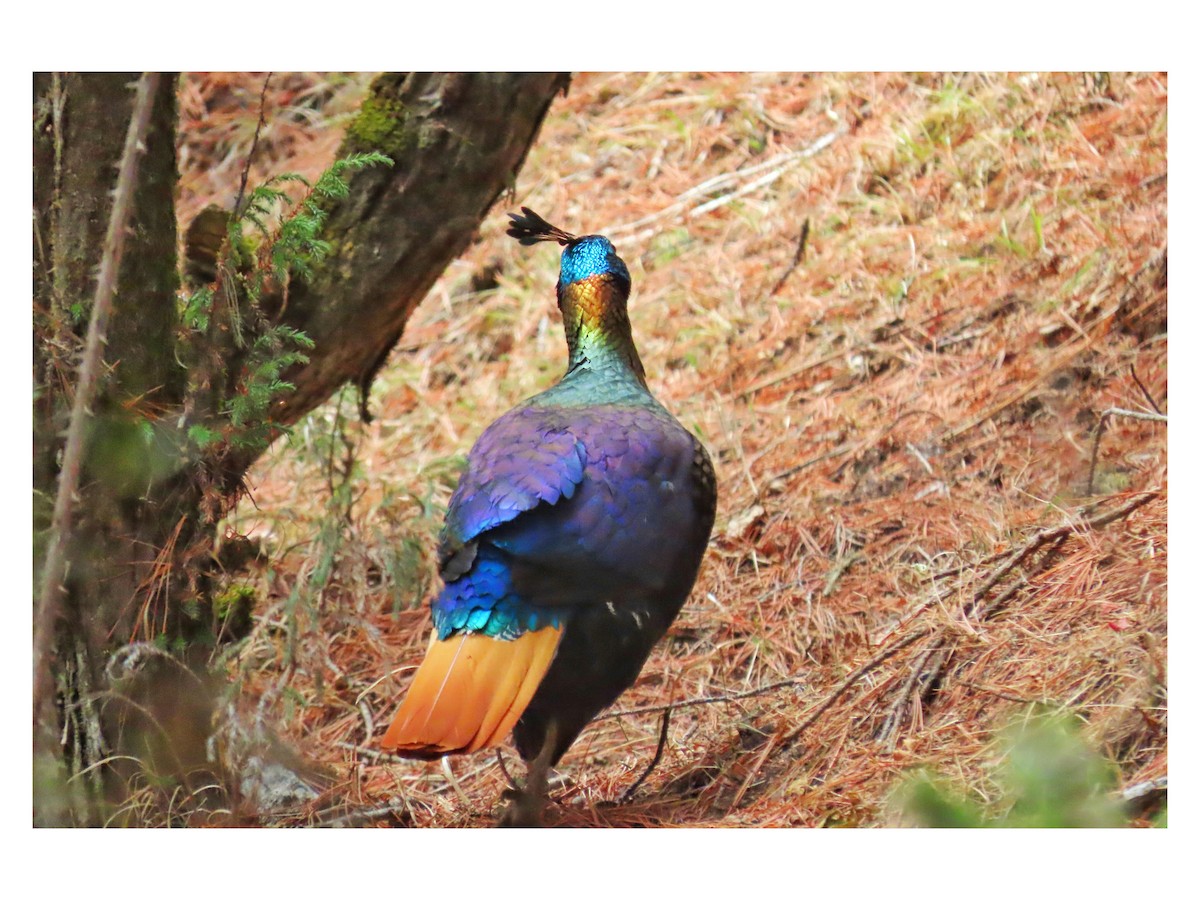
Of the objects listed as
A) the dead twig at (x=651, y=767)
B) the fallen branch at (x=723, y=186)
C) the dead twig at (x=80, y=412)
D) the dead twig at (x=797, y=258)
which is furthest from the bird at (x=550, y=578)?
the fallen branch at (x=723, y=186)

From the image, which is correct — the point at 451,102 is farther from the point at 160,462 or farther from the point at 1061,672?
the point at 1061,672

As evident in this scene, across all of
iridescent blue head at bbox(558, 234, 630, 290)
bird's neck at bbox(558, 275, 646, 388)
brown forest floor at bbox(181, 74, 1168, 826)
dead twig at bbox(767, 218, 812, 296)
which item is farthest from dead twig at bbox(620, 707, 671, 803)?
dead twig at bbox(767, 218, 812, 296)

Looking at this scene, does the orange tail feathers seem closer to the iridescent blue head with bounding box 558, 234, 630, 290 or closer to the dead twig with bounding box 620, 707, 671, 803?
the dead twig with bounding box 620, 707, 671, 803

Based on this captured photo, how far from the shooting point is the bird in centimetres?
204

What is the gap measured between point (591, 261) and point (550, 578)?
2.55 ft

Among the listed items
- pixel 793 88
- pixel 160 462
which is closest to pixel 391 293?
pixel 160 462

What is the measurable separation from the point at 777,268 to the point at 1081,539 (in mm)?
1580

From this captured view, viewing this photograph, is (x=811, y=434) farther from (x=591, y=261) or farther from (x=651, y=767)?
(x=651, y=767)

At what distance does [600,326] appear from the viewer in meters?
2.62

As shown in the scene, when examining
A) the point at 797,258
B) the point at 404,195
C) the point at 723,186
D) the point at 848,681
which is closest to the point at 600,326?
the point at 404,195

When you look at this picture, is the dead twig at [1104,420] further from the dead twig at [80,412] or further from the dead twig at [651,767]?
the dead twig at [80,412]

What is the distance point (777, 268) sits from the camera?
3885mm

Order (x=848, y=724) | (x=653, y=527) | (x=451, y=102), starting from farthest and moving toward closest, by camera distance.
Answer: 1. (x=451, y=102)
2. (x=848, y=724)
3. (x=653, y=527)

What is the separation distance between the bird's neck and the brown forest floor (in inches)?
23.9
